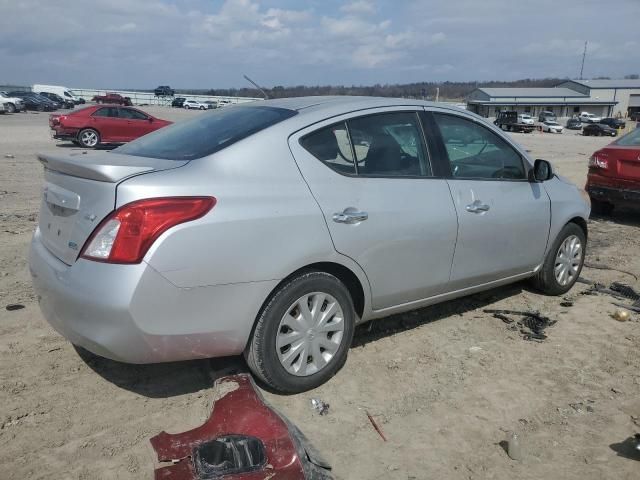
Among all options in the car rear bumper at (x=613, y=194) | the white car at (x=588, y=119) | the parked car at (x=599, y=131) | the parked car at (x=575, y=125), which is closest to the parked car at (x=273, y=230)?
the car rear bumper at (x=613, y=194)

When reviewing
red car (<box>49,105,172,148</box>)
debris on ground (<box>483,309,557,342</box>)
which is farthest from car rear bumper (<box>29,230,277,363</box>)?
red car (<box>49,105,172,148</box>)

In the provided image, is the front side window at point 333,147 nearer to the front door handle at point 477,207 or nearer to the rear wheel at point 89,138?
the front door handle at point 477,207

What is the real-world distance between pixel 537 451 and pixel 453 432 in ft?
1.42

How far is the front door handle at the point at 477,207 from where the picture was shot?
408 centimetres

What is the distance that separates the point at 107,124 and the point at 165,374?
18030mm

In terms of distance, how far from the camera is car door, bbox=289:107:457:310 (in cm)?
337

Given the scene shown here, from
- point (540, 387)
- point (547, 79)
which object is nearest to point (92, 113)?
point (540, 387)

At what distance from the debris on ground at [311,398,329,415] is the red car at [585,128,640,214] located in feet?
21.6

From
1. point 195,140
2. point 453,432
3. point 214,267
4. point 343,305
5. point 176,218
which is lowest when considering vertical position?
point 453,432

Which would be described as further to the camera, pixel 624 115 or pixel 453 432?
pixel 624 115

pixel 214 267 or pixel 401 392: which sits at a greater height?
pixel 214 267

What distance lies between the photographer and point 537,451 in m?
2.97

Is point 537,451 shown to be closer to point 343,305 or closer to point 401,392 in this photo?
point 401,392

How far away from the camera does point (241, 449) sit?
2.68 meters
